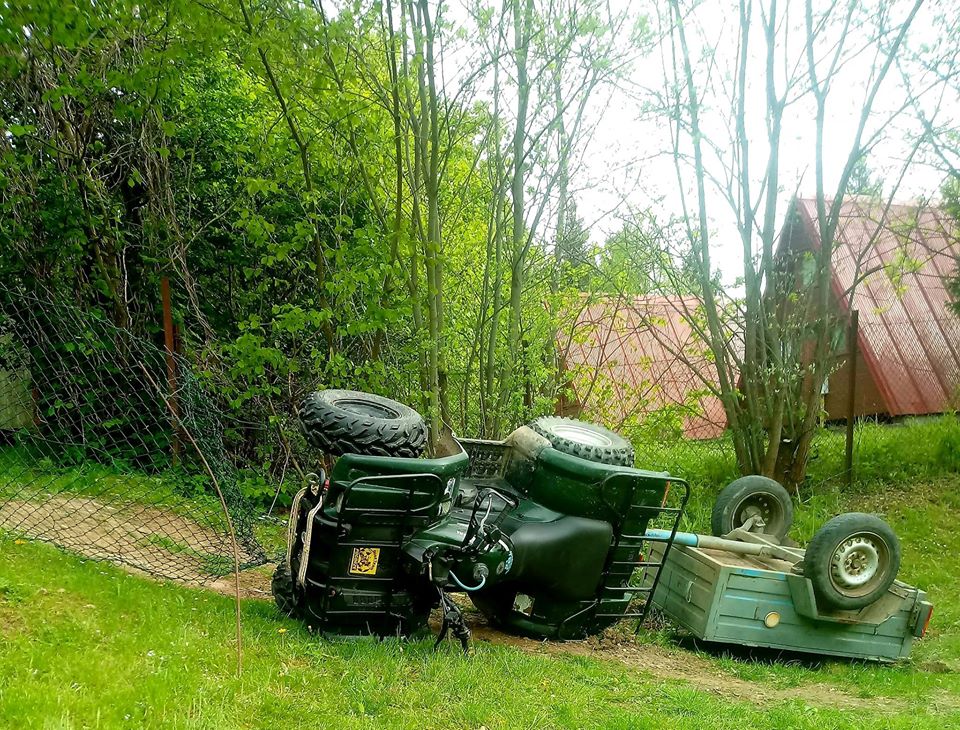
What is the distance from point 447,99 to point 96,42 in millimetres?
3256

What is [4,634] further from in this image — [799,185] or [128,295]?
[799,185]

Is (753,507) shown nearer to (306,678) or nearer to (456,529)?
(456,529)

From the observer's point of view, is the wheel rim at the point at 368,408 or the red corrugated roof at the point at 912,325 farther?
the red corrugated roof at the point at 912,325

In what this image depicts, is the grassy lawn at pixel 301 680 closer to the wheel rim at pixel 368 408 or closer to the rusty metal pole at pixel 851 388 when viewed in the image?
the wheel rim at pixel 368 408

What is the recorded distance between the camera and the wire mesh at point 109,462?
229 inches

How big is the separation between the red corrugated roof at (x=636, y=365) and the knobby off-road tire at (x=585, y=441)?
A: 3835 mm

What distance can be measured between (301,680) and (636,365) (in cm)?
696

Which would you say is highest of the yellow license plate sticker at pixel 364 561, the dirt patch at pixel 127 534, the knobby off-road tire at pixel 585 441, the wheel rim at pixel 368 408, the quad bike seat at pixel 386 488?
the wheel rim at pixel 368 408

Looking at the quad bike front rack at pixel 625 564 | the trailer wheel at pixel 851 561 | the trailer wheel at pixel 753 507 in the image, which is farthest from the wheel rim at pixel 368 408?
the trailer wheel at pixel 753 507

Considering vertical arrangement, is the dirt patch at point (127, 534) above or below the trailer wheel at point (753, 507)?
below

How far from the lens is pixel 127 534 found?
6.11 m

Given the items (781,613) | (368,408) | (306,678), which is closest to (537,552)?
(368,408)

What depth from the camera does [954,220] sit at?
1030 cm

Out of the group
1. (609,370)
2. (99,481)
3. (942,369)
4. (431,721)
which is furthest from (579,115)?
(942,369)
